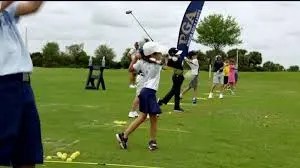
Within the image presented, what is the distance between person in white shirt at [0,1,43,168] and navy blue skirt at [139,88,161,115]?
15.5 feet

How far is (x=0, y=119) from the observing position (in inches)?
195

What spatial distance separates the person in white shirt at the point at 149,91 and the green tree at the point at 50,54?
6738 centimetres

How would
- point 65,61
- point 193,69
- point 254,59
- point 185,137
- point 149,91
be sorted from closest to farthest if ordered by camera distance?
point 149,91 → point 185,137 → point 193,69 → point 254,59 → point 65,61

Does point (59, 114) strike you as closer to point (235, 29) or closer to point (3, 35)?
point (3, 35)

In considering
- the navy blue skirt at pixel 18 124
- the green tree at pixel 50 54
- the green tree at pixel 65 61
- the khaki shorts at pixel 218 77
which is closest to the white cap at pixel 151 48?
the navy blue skirt at pixel 18 124

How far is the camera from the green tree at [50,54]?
77438 mm

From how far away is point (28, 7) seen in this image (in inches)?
164

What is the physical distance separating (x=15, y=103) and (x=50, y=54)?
79.0 m

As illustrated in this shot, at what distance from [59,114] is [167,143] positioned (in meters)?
5.21

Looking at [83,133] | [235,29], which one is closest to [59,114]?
[83,133]

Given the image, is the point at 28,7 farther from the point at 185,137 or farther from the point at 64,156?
the point at 185,137

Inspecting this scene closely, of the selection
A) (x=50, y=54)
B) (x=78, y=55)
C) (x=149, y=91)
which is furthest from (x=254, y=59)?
(x=149, y=91)

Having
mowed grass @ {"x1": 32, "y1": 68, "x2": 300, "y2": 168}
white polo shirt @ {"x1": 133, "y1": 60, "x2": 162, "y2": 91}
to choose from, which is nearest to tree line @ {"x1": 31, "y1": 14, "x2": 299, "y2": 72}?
mowed grass @ {"x1": 32, "y1": 68, "x2": 300, "y2": 168}

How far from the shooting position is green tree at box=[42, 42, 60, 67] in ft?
254
